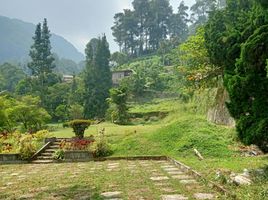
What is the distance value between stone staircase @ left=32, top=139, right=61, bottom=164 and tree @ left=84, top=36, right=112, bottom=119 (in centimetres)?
2393

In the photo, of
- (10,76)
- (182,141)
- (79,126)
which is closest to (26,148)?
(79,126)

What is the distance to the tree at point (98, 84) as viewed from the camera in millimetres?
43375

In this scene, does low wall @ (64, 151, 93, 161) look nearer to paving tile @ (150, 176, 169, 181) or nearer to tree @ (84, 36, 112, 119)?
paving tile @ (150, 176, 169, 181)

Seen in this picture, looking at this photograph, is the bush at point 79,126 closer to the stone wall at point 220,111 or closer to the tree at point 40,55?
the stone wall at point 220,111

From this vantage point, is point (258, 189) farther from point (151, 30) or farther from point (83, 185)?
point (151, 30)

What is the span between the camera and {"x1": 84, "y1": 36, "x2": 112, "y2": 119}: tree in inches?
1708

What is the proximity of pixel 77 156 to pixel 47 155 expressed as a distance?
1680mm

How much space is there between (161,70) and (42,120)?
3577 centimetres

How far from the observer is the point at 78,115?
136ft

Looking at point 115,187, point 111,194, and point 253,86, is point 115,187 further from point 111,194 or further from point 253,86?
point 253,86

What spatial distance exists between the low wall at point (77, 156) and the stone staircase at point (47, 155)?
0.70 metres

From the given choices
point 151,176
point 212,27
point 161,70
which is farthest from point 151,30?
point 151,176

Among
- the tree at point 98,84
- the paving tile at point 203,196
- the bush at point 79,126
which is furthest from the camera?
the tree at point 98,84

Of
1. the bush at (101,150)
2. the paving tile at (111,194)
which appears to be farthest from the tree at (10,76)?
the paving tile at (111,194)
